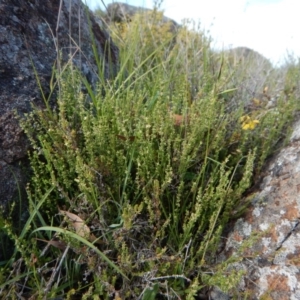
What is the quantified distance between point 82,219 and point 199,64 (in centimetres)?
180

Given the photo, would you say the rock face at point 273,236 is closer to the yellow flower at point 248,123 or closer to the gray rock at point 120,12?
the yellow flower at point 248,123

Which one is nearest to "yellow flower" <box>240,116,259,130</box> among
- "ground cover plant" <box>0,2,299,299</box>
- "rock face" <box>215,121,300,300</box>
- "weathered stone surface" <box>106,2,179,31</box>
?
"ground cover plant" <box>0,2,299,299</box>

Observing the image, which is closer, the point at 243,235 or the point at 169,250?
the point at 169,250

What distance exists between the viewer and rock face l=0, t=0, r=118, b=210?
1.68m

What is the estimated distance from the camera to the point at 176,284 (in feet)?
4.92

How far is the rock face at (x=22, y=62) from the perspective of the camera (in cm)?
168

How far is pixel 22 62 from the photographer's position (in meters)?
1.88

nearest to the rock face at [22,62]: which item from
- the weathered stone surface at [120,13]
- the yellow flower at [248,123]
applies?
the weathered stone surface at [120,13]

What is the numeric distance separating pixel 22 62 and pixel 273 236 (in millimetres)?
1512

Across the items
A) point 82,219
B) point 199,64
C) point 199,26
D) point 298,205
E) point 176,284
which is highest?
point 199,26

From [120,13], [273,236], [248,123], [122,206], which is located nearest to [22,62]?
[122,206]

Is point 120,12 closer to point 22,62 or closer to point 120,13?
point 120,13

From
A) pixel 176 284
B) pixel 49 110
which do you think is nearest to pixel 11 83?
pixel 49 110

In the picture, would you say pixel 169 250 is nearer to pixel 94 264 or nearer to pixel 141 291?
pixel 141 291
